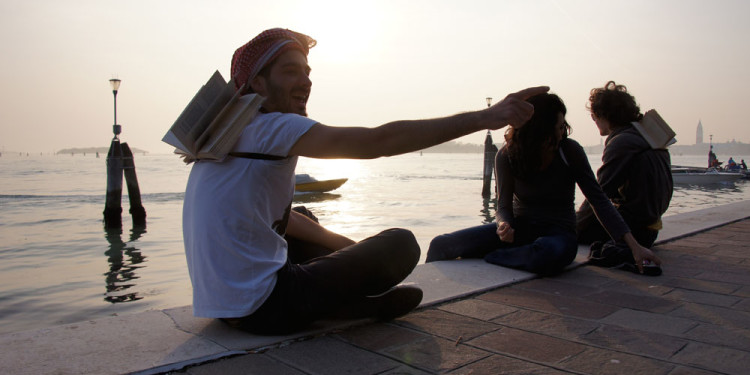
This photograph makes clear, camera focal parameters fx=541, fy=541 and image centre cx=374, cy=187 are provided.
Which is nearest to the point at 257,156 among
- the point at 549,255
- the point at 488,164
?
the point at 549,255

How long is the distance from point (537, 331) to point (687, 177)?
3117cm

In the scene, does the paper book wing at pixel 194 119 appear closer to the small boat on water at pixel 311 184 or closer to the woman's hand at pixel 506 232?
the woman's hand at pixel 506 232

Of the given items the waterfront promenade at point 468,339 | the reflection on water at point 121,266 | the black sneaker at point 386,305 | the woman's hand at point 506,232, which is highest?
the woman's hand at point 506,232

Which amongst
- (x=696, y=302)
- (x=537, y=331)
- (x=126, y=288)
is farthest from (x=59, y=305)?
(x=696, y=302)

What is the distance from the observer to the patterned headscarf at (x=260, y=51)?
2.05 metres

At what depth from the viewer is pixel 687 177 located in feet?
94.7

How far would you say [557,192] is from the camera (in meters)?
3.51

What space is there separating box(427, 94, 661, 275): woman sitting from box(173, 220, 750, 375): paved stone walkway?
238 mm

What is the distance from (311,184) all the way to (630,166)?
67.6 ft

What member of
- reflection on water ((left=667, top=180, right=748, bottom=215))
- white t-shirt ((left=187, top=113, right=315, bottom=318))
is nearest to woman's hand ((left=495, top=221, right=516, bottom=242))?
white t-shirt ((left=187, top=113, right=315, bottom=318))

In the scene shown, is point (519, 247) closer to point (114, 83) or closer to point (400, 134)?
point (400, 134)

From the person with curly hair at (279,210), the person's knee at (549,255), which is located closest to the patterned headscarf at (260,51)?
the person with curly hair at (279,210)

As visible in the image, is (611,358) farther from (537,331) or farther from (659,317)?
(659,317)

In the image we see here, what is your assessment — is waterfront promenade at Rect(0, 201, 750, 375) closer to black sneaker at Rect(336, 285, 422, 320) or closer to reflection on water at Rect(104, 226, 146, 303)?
black sneaker at Rect(336, 285, 422, 320)
